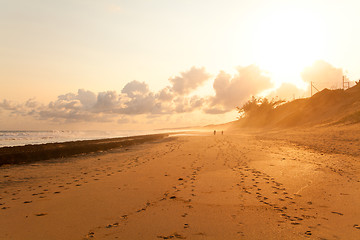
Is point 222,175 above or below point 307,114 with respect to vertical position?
below

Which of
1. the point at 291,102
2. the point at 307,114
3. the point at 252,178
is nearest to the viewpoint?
the point at 252,178

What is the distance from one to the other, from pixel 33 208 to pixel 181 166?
728 centimetres

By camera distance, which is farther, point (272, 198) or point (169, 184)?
point (169, 184)

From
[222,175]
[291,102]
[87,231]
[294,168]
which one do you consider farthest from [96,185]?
[291,102]

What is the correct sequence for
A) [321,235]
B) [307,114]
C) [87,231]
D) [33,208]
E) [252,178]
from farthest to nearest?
1. [307,114]
2. [252,178]
3. [33,208]
4. [87,231]
5. [321,235]

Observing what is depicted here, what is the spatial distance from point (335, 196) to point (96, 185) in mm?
7957

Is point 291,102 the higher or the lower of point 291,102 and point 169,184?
the higher

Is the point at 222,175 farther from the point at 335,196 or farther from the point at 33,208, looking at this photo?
the point at 33,208

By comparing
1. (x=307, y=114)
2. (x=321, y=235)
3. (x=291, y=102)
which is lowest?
(x=321, y=235)

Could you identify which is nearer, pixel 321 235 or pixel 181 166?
pixel 321 235

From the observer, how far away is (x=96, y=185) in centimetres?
898

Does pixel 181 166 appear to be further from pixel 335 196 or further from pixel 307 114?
pixel 307 114

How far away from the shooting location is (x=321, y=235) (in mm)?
4629

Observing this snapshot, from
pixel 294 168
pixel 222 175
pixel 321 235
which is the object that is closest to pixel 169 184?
pixel 222 175
